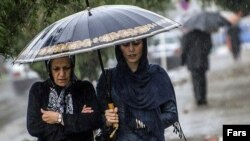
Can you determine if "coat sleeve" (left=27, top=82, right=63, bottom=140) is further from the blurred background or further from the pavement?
the pavement

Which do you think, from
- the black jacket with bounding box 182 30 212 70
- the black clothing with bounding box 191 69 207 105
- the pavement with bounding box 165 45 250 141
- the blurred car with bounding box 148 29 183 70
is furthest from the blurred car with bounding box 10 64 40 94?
the black jacket with bounding box 182 30 212 70

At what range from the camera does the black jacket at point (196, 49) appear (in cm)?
1380

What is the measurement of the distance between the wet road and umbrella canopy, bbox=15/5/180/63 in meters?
4.90

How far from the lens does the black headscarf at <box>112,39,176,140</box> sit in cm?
466

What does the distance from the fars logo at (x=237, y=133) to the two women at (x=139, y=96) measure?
144 centimetres

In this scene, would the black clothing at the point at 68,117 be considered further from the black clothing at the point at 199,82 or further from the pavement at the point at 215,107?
the black clothing at the point at 199,82

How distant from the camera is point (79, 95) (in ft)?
15.3

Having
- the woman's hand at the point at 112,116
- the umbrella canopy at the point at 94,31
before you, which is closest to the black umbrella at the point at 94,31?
the umbrella canopy at the point at 94,31

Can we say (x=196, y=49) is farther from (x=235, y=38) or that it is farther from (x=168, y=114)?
(x=235, y=38)

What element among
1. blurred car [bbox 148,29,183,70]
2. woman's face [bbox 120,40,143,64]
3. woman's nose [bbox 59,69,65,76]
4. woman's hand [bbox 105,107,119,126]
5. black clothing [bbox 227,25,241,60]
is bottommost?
Result: blurred car [bbox 148,29,183,70]

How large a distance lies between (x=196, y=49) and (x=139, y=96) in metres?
9.32

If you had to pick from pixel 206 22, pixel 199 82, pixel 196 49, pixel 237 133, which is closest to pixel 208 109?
pixel 199 82

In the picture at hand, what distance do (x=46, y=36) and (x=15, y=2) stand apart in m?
1.56

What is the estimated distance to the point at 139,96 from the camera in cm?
466
